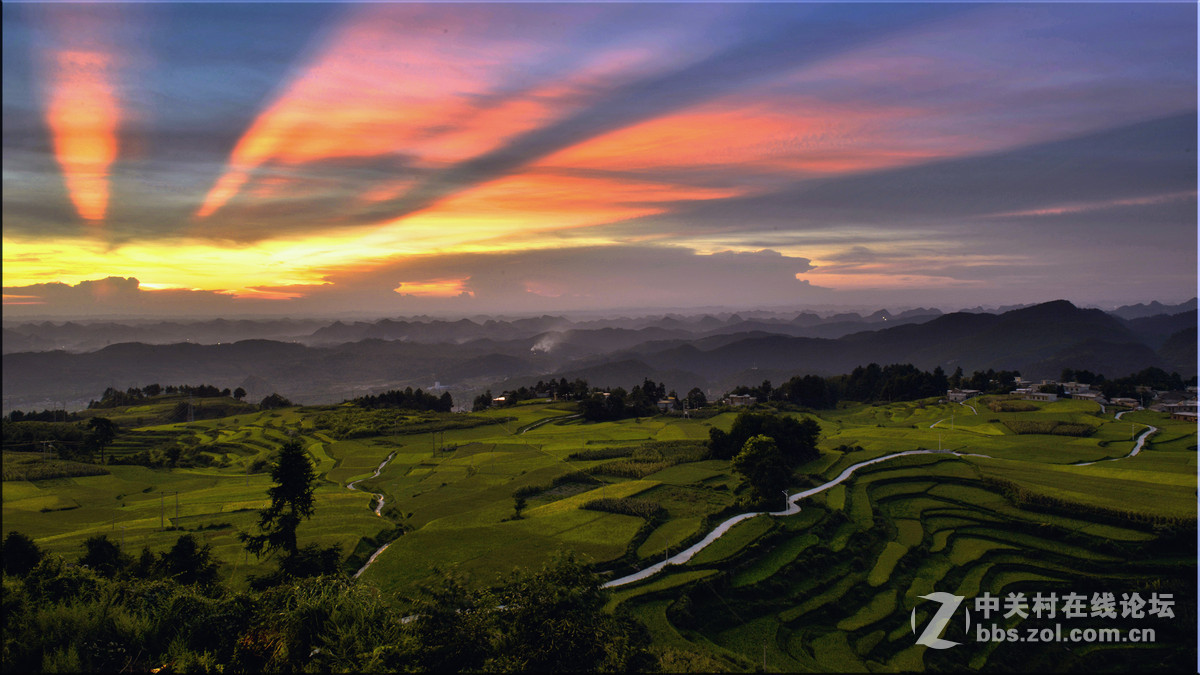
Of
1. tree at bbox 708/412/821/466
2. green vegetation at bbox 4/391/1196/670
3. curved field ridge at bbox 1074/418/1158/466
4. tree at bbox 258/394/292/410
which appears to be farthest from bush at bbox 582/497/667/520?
tree at bbox 258/394/292/410

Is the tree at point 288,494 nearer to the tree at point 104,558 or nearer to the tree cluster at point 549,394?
the tree at point 104,558

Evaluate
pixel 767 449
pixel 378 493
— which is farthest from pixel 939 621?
pixel 378 493

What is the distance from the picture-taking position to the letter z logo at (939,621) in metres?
21.5

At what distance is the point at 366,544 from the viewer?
101 ft

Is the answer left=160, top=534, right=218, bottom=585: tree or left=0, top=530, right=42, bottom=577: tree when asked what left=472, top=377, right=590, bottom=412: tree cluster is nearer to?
left=160, top=534, right=218, bottom=585: tree

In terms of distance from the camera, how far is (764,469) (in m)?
35.0

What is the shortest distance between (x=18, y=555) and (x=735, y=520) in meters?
31.5

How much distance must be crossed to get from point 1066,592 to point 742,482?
17.6m

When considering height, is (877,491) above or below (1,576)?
below

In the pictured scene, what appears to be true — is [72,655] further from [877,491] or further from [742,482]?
[877,491]

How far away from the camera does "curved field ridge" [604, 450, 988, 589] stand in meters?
25.5

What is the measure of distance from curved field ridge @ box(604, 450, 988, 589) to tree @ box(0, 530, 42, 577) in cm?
2278

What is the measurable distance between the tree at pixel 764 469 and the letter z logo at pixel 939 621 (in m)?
10.7

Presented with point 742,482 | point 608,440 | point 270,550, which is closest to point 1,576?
point 270,550
